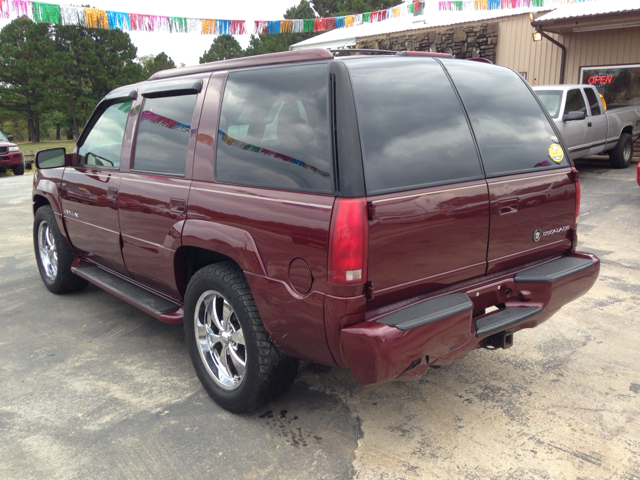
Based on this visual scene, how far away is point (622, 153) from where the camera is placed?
38.8ft

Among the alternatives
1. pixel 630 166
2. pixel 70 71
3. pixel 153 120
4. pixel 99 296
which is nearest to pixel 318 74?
pixel 153 120

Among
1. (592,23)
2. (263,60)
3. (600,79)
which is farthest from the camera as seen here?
(600,79)

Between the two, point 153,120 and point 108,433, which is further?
A: point 153,120

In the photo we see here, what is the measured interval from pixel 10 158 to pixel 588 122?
16481 millimetres

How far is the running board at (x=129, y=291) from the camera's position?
3.43 meters

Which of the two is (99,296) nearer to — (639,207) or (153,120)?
(153,120)

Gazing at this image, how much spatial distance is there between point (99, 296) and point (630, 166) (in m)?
12.0

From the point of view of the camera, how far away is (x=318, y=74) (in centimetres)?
255

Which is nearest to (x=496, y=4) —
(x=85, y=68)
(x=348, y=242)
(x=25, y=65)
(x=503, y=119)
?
(x=503, y=119)

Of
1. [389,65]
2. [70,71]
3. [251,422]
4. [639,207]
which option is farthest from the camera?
[70,71]

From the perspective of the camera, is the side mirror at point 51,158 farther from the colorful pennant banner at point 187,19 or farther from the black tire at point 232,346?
the colorful pennant banner at point 187,19

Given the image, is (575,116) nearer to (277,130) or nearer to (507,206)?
(507,206)

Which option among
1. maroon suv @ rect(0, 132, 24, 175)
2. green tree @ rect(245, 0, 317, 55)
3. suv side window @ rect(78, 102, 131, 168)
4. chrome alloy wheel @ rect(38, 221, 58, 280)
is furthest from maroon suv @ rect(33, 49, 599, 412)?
green tree @ rect(245, 0, 317, 55)

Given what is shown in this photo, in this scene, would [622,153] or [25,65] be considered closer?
[622,153]
